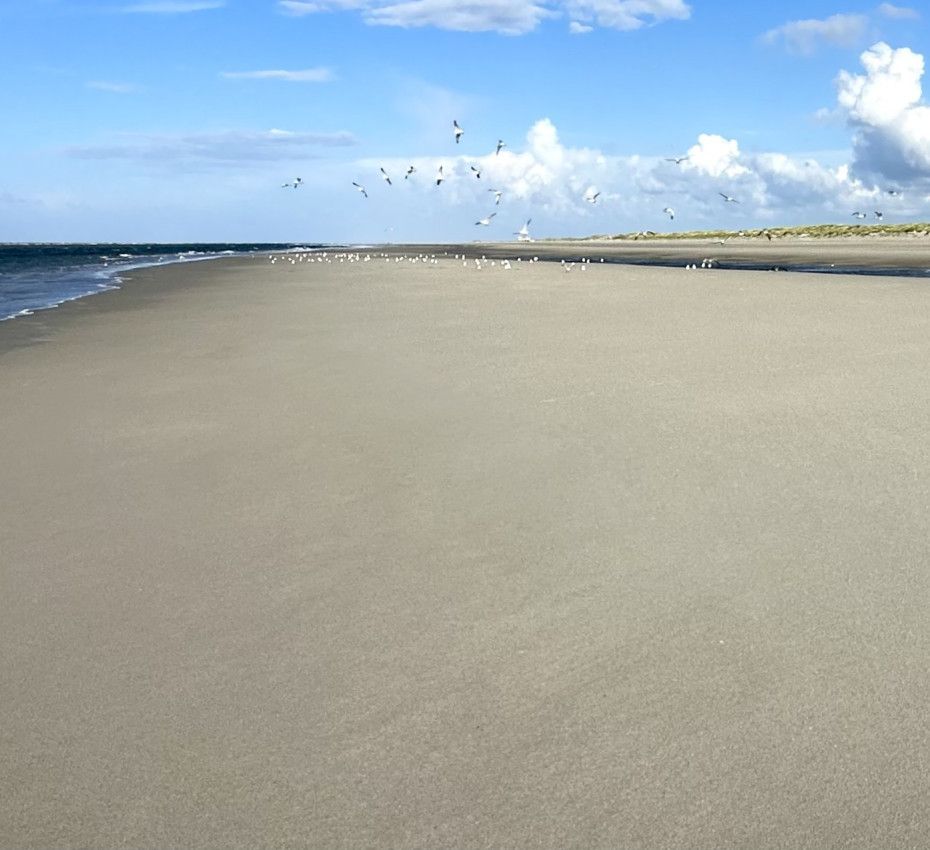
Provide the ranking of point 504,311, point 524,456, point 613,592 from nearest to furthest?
point 613,592
point 524,456
point 504,311

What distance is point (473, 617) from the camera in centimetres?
375

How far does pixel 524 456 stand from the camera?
6129 mm

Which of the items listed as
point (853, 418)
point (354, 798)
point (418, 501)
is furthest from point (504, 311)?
point (354, 798)

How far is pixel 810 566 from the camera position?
4.11 m

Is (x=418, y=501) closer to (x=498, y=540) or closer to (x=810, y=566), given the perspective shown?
(x=498, y=540)

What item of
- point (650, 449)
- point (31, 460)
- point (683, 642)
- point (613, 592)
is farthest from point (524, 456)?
point (31, 460)

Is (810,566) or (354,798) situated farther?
(810,566)

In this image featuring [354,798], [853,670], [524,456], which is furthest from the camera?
[524,456]

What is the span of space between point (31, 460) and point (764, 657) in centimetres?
516

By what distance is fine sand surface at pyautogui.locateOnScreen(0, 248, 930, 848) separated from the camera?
2.58 m

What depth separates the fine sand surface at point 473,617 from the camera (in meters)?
2.58

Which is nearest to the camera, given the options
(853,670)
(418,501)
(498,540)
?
(853,670)

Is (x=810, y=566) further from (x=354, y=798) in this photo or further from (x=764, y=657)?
(x=354, y=798)

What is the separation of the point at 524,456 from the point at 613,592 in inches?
89.2
